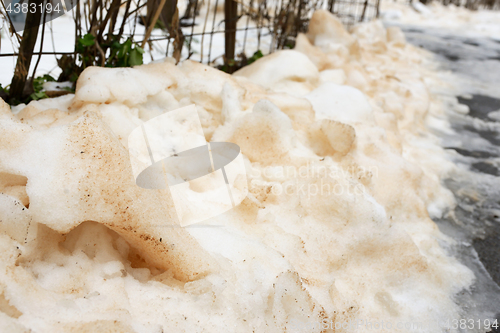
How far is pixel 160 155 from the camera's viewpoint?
4.29 feet

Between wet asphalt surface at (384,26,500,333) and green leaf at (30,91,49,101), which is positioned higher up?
green leaf at (30,91,49,101)

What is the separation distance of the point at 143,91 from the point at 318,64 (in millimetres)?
1587

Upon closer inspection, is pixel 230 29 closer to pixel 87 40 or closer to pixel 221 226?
pixel 87 40

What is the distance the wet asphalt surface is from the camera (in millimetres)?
1300

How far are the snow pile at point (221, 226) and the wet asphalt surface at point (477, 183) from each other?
2.7 inches

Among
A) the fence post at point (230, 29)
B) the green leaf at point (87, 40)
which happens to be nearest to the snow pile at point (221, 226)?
the green leaf at point (87, 40)

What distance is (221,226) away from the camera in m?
1.14

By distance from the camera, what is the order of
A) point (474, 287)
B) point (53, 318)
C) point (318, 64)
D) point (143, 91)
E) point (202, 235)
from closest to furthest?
point (53, 318) < point (202, 235) < point (474, 287) < point (143, 91) < point (318, 64)

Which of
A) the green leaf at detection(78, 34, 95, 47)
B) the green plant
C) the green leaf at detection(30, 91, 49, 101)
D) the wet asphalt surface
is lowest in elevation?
the wet asphalt surface

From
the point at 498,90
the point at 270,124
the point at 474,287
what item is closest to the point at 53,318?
the point at 270,124

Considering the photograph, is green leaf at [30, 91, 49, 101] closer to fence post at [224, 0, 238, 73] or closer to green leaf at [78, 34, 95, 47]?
green leaf at [78, 34, 95, 47]

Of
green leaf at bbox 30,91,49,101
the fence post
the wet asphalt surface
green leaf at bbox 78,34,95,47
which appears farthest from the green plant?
the wet asphalt surface

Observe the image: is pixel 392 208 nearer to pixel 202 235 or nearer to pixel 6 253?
pixel 202 235

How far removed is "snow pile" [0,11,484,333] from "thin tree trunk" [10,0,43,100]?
0.16m
